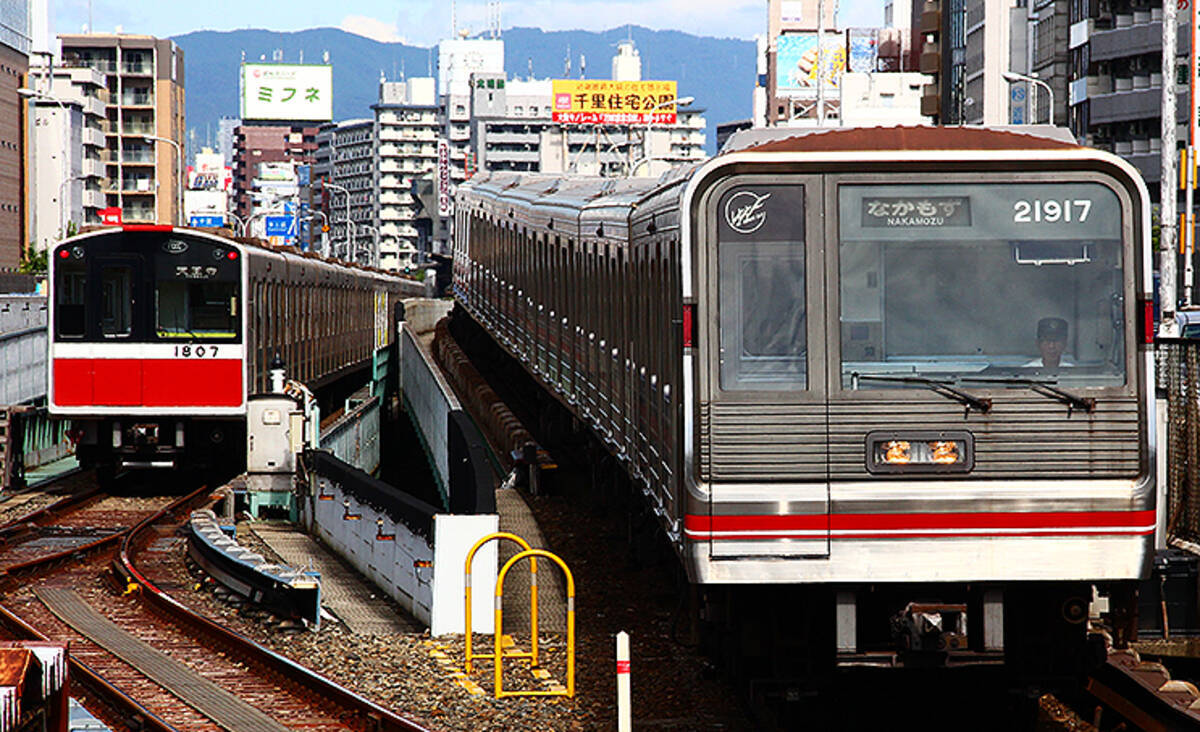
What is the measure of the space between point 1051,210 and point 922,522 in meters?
1.48

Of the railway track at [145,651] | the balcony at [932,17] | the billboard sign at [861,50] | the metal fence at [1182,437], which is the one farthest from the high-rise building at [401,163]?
the metal fence at [1182,437]

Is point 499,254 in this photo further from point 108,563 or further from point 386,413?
point 386,413

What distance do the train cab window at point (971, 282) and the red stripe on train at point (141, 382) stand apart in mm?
13690

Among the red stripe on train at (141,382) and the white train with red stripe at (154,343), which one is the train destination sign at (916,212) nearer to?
the white train with red stripe at (154,343)

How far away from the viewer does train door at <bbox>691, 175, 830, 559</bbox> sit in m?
7.48

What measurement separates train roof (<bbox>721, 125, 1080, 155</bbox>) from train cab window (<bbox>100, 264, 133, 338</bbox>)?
13.1 metres

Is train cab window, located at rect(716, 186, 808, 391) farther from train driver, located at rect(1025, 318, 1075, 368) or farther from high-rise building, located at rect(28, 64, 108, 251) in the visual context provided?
high-rise building, located at rect(28, 64, 108, 251)

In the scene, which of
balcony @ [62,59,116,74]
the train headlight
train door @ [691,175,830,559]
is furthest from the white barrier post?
balcony @ [62,59,116,74]

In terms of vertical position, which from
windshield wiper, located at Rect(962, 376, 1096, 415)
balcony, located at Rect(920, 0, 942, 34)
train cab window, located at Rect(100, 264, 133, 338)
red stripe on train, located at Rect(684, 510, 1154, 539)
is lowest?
red stripe on train, located at Rect(684, 510, 1154, 539)

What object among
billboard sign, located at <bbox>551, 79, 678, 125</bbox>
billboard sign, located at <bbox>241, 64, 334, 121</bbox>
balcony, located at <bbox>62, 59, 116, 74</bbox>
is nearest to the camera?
balcony, located at <bbox>62, 59, 116, 74</bbox>

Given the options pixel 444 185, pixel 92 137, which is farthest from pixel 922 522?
pixel 444 185

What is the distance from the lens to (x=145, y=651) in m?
11.7

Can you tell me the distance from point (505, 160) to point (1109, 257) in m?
149

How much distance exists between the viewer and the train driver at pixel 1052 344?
756cm
